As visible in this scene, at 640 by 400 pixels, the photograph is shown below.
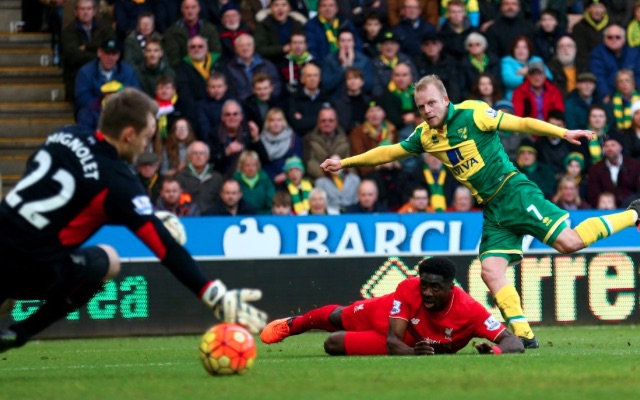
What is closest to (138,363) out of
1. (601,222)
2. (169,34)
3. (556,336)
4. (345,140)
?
(601,222)

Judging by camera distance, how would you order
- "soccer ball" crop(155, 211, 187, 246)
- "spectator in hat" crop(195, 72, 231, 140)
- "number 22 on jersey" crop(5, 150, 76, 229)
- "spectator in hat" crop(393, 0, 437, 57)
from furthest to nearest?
"spectator in hat" crop(393, 0, 437, 57) → "spectator in hat" crop(195, 72, 231, 140) → "soccer ball" crop(155, 211, 187, 246) → "number 22 on jersey" crop(5, 150, 76, 229)

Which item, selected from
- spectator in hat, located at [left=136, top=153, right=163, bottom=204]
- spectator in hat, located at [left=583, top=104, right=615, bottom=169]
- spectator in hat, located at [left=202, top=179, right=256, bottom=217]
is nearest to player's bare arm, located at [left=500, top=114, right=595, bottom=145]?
spectator in hat, located at [left=202, top=179, right=256, bottom=217]

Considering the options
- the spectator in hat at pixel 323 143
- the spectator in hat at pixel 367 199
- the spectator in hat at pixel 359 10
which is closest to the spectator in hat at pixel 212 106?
the spectator in hat at pixel 323 143

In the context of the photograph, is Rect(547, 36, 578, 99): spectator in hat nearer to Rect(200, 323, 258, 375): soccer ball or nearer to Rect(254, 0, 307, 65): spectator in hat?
Rect(254, 0, 307, 65): spectator in hat

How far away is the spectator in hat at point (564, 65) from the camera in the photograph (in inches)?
797

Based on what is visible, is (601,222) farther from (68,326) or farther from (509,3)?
(509,3)

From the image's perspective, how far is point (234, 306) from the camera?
8359mm

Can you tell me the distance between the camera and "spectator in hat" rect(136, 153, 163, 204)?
17703 mm

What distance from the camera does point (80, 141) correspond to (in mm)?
8703

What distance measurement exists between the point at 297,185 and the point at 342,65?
7.58 feet

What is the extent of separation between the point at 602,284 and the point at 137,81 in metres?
6.79

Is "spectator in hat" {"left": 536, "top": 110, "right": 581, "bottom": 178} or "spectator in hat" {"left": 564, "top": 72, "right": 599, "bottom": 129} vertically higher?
"spectator in hat" {"left": 564, "top": 72, "right": 599, "bottom": 129}

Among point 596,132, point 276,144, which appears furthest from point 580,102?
point 276,144

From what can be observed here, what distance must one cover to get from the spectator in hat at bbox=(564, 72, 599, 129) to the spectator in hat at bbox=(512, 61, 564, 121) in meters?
0.25
